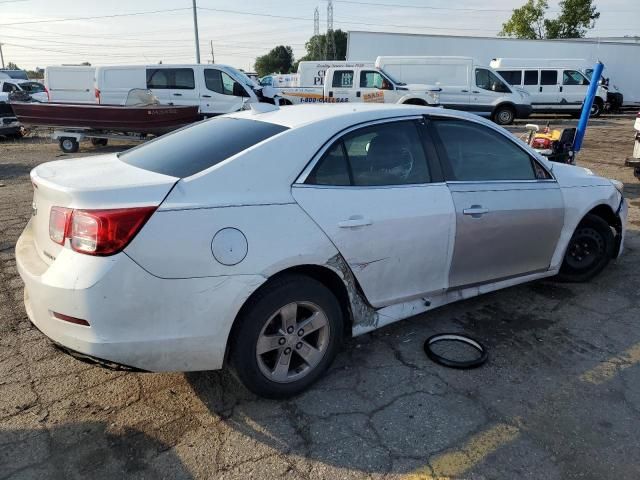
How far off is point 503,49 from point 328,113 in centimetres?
2440

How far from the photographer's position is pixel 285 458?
91.8 inches

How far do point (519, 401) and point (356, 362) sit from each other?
947 mm

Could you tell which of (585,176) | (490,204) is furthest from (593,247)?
(490,204)

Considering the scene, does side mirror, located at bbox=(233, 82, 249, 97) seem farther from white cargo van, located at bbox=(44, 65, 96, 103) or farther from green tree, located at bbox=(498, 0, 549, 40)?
green tree, located at bbox=(498, 0, 549, 40)

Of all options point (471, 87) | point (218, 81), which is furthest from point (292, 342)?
point (471, 87)

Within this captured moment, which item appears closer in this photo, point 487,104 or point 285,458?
point 285,458

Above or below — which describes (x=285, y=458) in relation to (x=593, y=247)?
below

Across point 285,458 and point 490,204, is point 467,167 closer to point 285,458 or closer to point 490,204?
point 490,204

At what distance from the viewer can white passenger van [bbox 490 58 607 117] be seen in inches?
802

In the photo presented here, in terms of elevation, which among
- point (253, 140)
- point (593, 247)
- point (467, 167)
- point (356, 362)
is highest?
point (253, 140)

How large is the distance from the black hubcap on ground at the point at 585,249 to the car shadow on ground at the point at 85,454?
11.5ft

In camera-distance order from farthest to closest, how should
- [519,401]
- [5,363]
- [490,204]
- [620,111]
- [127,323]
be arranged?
[620,111] < [490,204] < [5,363] < [519,401] < [127,323]

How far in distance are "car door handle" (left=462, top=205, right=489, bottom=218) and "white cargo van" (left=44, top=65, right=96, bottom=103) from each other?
15075 mm

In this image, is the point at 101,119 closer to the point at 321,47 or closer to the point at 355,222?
the point at 355,222
